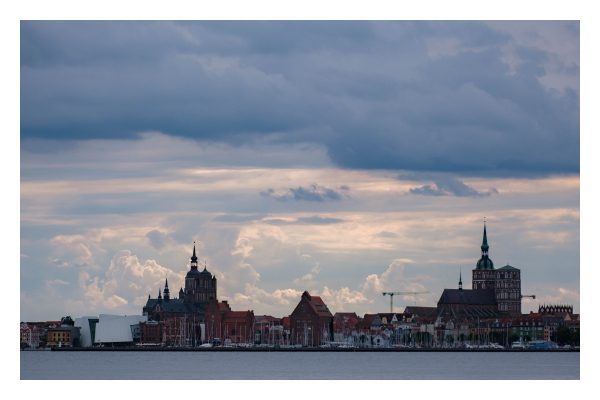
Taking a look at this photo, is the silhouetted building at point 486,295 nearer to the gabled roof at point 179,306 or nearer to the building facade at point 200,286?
the gabled roof at point 179,306

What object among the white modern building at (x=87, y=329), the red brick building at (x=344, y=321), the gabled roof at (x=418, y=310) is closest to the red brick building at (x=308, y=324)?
the red brick building at (x=344, y=321)

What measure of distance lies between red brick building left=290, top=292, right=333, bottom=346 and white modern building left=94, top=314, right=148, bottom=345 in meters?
21.0

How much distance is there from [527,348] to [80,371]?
63506mm

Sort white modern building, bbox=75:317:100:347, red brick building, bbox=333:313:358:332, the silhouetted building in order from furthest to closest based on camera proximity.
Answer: the silhouetted building < red brick building, bbox=333:313:358:332 < white modern building, bbox=75:317:100:347

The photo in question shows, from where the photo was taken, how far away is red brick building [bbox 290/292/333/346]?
4599 inches

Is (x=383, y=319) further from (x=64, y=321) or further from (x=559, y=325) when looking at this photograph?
(x=64, y=321)

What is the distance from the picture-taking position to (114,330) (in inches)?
4779

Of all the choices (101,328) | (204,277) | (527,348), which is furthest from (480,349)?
(204,277)

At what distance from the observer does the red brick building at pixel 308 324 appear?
11681 centimetres

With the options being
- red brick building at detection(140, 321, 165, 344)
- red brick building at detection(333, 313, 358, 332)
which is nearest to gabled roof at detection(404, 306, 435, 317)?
red brick building at detection(333, 313, 358, 332)

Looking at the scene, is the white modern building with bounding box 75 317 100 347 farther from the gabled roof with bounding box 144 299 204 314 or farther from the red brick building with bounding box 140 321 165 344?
the gabled roof with bounding box 144 299 204 314

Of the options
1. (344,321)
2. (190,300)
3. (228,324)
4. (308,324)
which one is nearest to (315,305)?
(308,324)

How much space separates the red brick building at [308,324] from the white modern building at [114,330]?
21.0 meters

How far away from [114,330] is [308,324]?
80.0 ft
